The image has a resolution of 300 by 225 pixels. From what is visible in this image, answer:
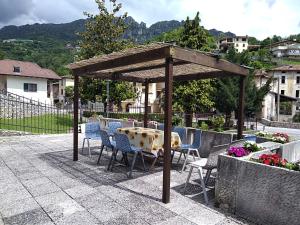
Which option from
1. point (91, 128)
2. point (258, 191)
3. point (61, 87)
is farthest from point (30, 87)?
point (258, 191)

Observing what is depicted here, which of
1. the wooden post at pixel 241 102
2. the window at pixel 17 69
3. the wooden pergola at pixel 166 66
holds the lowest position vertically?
the wooden post at pixel 241 102

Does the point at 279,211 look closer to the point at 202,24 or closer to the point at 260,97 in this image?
the point at 202,24

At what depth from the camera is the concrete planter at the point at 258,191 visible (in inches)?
139

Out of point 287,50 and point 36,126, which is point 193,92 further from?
point 287,50

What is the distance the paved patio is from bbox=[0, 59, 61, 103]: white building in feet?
94.9

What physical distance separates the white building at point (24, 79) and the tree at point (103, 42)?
702 inches

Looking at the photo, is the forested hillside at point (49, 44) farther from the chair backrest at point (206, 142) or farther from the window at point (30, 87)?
the window at point (30, 87)

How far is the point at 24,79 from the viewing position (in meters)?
33.7

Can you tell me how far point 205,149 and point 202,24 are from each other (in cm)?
1362

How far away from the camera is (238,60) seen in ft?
81.7

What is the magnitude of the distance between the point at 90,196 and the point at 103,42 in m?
14.7

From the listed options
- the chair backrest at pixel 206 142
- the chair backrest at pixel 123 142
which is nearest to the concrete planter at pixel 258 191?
the chair backrest at pixel 123 142

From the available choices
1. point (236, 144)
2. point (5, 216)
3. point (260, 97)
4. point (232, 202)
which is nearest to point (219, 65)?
A: point (236, 144)

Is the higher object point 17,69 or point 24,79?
point 17,69
